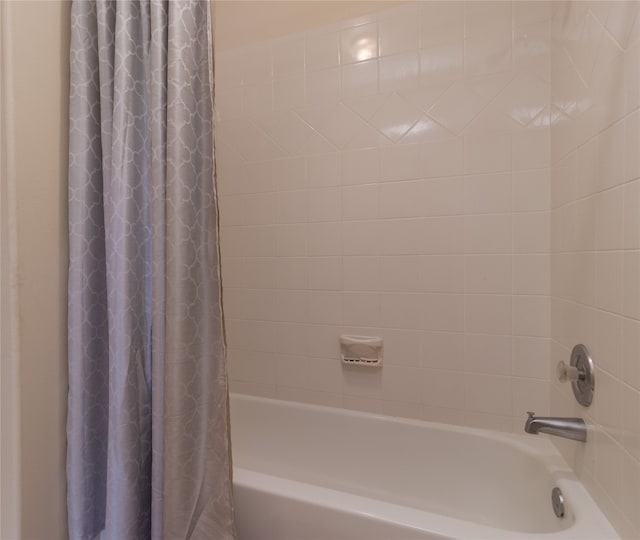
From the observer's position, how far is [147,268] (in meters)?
0.80

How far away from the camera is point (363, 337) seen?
Result: 1540mm

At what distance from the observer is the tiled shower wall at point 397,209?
1330mm

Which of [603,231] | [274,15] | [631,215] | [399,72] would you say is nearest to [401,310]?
[603,231]

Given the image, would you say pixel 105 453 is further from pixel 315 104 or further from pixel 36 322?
pixel 315 104

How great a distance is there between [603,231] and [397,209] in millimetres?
724

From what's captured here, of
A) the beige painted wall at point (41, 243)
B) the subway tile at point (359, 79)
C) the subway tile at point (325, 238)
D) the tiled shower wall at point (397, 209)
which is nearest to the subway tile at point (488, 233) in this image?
the tiled shower wall at point (397, 209)

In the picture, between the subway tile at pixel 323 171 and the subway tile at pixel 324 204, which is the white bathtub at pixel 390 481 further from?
the subway tile at pixel 323 171

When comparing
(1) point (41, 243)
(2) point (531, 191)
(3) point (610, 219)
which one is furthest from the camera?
(2) point (531, 191)

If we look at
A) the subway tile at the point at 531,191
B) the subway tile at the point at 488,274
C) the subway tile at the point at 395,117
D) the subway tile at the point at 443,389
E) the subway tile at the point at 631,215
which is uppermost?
the subway tile at the point at 395,117

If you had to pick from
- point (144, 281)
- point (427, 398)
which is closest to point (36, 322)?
point (144, 281)

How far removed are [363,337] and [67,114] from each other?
1.23m

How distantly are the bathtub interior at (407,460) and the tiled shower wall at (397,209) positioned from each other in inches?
3.3

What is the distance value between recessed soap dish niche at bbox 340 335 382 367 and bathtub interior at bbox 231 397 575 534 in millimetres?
236

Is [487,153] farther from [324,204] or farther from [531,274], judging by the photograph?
[324,204]
